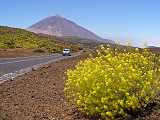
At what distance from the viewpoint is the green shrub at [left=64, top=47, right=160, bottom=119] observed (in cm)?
981

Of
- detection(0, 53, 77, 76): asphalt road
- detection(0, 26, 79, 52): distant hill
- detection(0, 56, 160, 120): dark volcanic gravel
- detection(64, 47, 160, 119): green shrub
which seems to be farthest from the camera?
detection(0, 26, 79, 52): distant hill

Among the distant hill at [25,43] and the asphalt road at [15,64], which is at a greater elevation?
the asphalt road at [15,64]

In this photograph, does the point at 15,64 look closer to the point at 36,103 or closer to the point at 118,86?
the point at 36,103

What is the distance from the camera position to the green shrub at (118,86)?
9.81m

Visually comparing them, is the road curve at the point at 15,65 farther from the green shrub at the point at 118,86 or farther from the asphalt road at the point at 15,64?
the green shrub at the point at 118,86

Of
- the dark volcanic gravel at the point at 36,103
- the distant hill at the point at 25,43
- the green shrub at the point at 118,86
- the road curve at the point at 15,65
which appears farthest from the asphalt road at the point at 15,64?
the distant hill at the point at 25,43

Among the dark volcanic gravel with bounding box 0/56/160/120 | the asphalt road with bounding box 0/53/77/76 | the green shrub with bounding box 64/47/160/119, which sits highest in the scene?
the green shrub with bounding box 64/47/160/119

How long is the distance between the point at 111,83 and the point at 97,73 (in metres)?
0.69

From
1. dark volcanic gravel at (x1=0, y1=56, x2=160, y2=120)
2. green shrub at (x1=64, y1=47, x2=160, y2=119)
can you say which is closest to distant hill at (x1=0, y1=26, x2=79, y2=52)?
dark volcanic gravel at (x1=0, y1=56, x2=160, y2=120)

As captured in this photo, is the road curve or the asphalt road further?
the asphalt road

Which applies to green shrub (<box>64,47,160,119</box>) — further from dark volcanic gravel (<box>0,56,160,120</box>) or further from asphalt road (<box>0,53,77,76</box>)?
asphalt road (<box>0,53,77,76</box>)

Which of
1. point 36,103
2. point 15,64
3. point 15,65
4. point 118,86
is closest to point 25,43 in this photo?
point 15,64

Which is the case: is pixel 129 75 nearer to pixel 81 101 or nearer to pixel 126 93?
pixel 126 93

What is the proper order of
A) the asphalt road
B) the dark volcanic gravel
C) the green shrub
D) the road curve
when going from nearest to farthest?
the green shrub < the dark volcanic gravel < the road curve < the asphalt road
